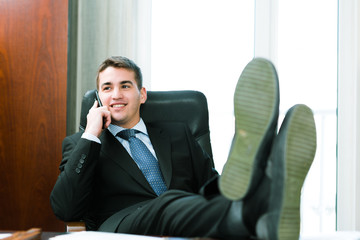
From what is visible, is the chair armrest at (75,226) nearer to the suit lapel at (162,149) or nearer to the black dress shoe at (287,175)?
the suit lapel at (162,149)

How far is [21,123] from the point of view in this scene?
2135 mm

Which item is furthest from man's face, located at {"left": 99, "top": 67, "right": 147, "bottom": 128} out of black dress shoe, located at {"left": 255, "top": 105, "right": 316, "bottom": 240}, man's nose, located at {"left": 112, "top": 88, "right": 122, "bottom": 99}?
black dress shoe, located at {"left": 255, "top": 105, "right": 316, "bottom": 240}

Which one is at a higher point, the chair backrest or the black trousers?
the chair backrest

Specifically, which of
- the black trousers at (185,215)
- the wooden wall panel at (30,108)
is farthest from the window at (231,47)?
the black trousers at (185,215)

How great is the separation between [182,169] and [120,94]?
41cm

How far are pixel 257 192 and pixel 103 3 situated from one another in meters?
1.95

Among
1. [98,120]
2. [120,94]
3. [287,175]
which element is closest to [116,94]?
[120,94]

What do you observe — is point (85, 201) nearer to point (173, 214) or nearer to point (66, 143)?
point (66, 143)

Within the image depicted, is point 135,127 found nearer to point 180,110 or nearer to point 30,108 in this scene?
point 180,110

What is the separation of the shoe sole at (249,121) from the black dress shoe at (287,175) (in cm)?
5

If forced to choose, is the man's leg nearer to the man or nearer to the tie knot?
the man

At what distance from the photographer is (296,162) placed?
0.95 meters

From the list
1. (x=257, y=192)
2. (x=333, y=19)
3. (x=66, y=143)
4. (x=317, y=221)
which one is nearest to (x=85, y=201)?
(x=66, y=143)

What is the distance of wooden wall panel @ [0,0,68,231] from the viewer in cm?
212
